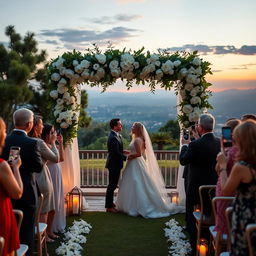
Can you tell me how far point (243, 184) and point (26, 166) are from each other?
2110 millimetres

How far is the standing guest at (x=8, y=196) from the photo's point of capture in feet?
10.4

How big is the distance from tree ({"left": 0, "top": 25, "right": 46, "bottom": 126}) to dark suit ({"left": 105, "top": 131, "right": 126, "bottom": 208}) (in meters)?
8.23

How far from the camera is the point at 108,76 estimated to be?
24.9 ft

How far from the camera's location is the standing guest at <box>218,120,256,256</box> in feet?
10.3

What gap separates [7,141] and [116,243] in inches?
98.6

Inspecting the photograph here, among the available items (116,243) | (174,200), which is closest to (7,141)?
(116,243)

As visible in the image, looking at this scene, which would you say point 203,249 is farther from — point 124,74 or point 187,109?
point 124,74

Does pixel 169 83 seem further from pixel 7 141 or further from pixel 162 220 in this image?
pixel 7 141

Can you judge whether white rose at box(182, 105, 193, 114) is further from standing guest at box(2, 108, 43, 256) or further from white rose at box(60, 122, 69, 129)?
standing guest at box(2, 108, 43, 256)

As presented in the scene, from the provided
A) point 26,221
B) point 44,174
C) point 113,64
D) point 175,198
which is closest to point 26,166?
point 26,221

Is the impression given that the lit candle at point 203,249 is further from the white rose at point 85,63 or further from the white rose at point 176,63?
the white rose at point 85,63

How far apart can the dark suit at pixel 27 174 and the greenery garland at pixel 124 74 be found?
119 inches

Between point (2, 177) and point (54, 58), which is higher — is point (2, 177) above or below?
below

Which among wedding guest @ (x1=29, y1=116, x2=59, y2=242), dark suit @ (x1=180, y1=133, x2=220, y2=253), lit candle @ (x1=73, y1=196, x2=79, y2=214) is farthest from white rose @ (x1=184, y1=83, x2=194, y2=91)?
wedding guest @ (x1=29, y1=116, x2=59, y2=242)
